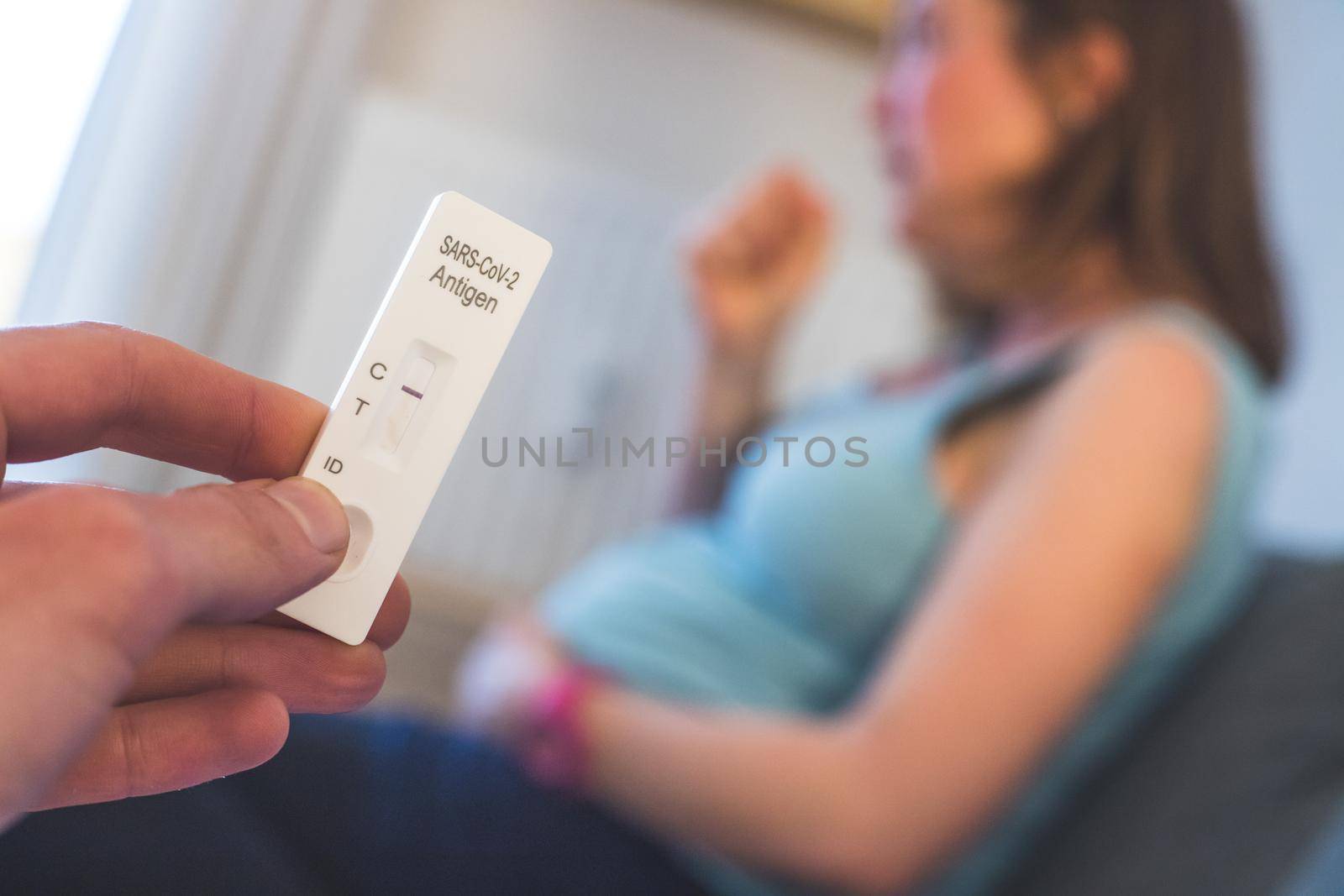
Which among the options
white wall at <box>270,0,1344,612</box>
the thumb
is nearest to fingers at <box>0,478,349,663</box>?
the thumb

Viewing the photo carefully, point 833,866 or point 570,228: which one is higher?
point 570,228

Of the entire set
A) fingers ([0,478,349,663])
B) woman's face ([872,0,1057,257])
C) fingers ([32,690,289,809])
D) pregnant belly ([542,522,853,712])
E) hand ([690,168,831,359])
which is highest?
woman's face ([872,0,1057,257])

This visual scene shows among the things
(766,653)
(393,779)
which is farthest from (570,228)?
(393,779)

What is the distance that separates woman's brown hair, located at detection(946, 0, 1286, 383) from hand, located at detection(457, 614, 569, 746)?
1.63 feet

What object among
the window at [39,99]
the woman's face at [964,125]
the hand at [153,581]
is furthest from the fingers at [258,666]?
the woman's face at [964,125]

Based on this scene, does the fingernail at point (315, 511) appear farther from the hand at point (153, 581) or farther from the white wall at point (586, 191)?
the white wall at point (586, 191)

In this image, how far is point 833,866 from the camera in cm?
52

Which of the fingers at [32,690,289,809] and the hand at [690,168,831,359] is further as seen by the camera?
the hand at [690,168,831,359]

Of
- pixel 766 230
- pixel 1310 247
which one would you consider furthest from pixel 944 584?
pixel 1310 247

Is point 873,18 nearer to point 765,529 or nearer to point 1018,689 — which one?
point 765,529

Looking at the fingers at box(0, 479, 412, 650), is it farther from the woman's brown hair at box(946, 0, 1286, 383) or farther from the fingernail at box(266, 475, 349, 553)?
the woman's brown hair at box(946, 0, 1286, 383)

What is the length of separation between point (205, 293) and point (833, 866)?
2.38 feet

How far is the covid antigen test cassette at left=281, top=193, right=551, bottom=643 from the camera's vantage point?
0.26 meters

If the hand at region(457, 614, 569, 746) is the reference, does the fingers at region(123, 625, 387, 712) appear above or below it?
above
